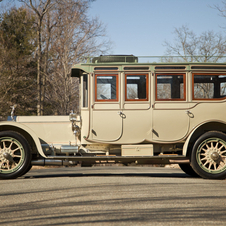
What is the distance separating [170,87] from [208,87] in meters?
0.94

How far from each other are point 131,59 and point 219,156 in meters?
3.12

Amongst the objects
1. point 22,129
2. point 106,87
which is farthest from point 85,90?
point 22,129

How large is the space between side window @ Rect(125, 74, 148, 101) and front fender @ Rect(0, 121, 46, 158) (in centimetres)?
238

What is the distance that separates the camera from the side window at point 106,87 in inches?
326

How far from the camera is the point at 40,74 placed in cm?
2302

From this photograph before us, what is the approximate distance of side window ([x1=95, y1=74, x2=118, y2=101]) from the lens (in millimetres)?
8281

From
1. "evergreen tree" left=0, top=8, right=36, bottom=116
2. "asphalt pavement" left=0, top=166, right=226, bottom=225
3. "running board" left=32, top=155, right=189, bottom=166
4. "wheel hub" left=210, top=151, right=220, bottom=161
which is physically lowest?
"asphalt pavement" left=0, top=166, right=226, bottom=225

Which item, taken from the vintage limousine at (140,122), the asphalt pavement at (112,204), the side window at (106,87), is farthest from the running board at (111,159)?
the side window at (106,87)

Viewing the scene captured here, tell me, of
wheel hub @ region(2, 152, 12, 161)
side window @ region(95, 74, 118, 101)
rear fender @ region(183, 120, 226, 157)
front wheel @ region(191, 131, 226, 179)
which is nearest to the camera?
wheel hub @ region(2, 152, 12, 161)

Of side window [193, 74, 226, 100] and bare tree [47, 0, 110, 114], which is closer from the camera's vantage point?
side window [193, 74, 226, 100]

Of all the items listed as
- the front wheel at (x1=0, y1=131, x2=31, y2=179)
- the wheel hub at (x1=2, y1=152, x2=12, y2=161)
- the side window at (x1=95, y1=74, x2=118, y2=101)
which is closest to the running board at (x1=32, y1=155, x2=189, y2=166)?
the front wheel at (x1=0, y1=131, x2=31, y2=179)

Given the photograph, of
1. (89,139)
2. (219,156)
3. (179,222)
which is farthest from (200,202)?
(89,139)

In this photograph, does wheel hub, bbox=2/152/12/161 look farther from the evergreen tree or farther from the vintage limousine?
the evergreen tree

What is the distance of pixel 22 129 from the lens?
8273 millimetres
